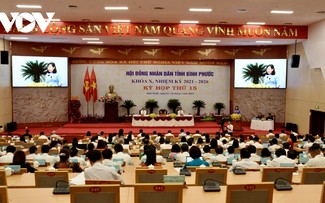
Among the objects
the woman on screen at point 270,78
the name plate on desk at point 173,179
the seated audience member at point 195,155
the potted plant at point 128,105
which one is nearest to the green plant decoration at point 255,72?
the woman on screen at point 270,78

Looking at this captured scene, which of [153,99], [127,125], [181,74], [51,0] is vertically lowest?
[127,125]

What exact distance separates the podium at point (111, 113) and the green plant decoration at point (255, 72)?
731 centimetres

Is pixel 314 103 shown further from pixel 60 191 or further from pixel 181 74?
pixel 60 191

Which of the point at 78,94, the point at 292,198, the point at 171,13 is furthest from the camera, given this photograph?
the point at 78,94

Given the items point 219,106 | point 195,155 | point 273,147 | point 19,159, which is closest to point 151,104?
point 219,106

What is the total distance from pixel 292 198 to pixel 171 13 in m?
9.50

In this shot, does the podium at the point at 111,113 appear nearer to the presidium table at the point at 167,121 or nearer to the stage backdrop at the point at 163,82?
the stage backdrop at the point at 163,82

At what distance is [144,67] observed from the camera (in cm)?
2031

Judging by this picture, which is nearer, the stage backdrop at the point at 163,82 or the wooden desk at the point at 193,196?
the wooden desk at the point at 193,196

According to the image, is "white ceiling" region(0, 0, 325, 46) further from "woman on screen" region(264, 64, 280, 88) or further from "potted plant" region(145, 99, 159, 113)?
"potted plant" region(145, 99, 159, 113)

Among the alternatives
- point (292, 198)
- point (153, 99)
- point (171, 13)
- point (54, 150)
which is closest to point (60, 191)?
point (292, 198)

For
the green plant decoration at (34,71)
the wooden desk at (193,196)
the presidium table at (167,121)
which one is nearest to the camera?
the wooden desk at (193,196)

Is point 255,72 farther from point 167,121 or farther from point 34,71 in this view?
point 34,71

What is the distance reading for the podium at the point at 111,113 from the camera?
19.2 m
